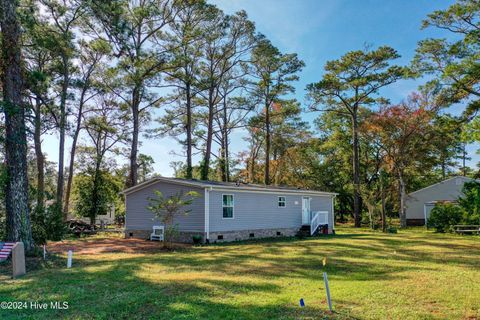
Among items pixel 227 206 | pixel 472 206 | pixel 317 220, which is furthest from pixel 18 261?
pixel 472 206

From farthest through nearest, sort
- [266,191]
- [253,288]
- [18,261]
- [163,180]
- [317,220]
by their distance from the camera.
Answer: [317,220]
[266,191]
[163,180]
[18,261]
[253,288]

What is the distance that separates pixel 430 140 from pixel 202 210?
1981cm

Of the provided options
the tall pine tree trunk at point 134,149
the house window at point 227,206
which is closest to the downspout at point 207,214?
the house window at point 227,206

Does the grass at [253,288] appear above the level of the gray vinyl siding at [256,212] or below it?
below

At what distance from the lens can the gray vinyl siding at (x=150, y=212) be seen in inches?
639

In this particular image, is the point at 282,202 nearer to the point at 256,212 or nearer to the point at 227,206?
the point at 256,212

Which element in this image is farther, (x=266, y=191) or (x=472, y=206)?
(x=472, y=206)

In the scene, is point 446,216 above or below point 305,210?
below

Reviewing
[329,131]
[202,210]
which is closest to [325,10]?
[202,210]

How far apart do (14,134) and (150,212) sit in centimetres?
807

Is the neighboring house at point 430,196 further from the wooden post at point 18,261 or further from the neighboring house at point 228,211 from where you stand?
the wooden post at point 18,261

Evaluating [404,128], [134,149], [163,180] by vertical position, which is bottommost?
[163,180]

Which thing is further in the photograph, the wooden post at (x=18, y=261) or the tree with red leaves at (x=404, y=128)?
the tree with red leaves at (x=404, y=128)

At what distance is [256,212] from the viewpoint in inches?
732
